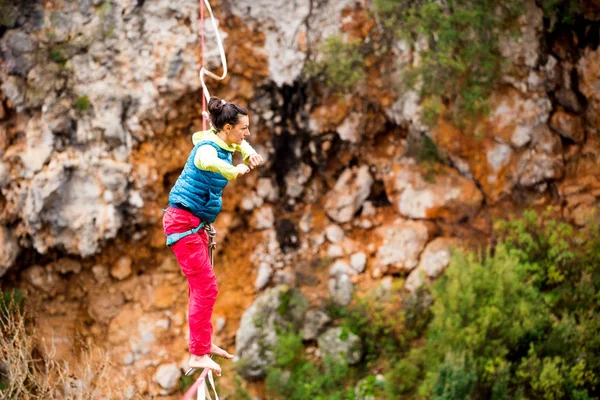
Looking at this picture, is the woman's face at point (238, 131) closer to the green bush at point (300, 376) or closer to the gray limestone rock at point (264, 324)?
the green bush at point (300, 376)

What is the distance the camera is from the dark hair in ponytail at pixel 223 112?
4180mm

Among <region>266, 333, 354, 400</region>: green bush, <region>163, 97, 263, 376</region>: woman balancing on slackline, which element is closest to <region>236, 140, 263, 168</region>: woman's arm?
<region>163, 97, 263, 376</region>: woman balancing on slackline

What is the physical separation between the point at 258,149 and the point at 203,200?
6.19 m

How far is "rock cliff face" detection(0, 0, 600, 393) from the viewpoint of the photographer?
949cm

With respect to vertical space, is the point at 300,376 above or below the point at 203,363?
below

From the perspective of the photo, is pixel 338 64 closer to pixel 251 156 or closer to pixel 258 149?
pixel 258 149

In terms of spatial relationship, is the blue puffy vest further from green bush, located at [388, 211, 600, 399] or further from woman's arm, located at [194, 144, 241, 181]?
green bush, located at [388, 211, 600, 399]

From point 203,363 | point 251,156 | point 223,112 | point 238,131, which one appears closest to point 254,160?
point 251,156

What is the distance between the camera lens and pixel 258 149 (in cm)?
1053

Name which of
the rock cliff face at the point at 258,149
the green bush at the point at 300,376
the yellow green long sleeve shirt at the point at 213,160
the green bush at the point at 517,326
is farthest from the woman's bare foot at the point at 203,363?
the rock cliff face at the point at 258,149

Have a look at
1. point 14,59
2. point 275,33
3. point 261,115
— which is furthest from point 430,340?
point 14,59

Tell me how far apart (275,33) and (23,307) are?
5467 mm

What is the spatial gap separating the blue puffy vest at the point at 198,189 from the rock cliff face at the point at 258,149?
5543 millimetres

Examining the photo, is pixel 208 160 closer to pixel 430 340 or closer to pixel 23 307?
pixel 430 340
